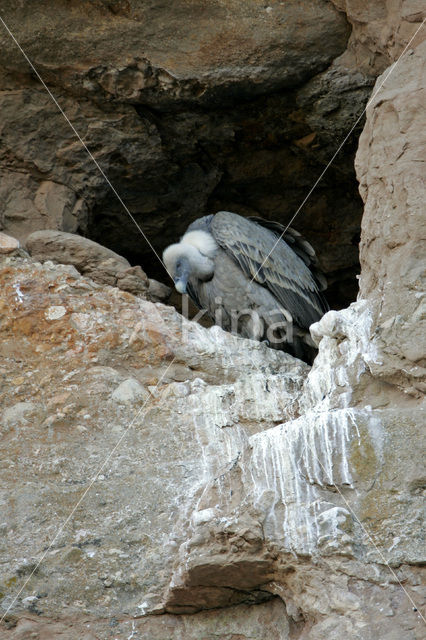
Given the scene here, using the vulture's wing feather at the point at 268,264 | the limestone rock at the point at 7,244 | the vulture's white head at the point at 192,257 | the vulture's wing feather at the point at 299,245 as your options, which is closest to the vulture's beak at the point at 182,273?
the vulture's white head at the point at 192,257

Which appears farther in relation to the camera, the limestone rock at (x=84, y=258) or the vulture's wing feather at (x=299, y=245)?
the vulture's wing feather at (x=299, y=245)

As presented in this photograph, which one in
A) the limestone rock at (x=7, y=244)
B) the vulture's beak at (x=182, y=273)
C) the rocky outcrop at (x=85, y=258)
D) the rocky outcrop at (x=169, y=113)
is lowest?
the vulture's beak at (x=182, y=273)

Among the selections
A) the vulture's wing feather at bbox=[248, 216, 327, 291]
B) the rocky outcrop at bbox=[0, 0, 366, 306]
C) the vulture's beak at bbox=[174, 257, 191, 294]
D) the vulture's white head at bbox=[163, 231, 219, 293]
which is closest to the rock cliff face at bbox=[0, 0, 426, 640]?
the rocky outcrop at bbox=[0, 0, 366, 306]

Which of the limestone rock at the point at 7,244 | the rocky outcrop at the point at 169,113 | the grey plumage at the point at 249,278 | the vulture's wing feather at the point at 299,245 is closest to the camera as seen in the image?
the limestone rock at the point at 7,244

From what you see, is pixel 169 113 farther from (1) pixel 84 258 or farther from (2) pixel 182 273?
(1) pixel 84 258

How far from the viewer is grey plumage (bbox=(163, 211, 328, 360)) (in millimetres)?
6422

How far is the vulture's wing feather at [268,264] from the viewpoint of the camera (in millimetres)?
6426

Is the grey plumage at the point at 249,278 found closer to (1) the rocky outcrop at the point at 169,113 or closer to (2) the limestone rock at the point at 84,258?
(1) the rocky outcrop at the point at 169,113

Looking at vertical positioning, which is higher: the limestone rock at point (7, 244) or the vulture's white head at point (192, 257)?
the limestone rock at point (7, 244)

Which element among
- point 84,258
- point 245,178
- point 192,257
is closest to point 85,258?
point 84,258

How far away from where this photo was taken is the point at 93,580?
162 inches

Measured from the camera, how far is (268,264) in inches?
254

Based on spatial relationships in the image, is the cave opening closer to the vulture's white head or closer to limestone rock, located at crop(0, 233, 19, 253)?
the vulture's white head

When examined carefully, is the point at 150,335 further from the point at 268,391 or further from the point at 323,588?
the point at 323,588
